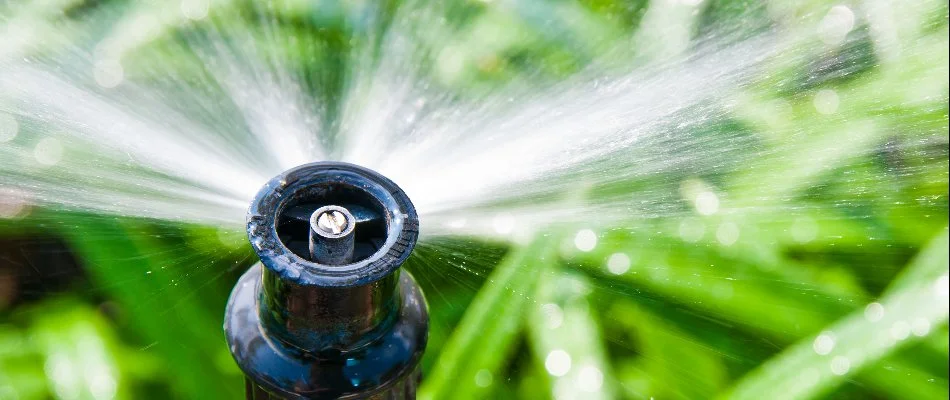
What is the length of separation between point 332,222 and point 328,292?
0.04 metres

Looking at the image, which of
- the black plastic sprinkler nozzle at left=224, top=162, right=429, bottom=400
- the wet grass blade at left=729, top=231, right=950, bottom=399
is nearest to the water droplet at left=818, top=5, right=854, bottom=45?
the wet grass blade at left=729, top=231, right=950, bottom=399

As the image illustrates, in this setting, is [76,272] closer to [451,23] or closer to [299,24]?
[299,24]

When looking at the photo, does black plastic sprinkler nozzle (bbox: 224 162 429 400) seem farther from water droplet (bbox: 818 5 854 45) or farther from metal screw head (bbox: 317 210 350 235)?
water droplet (bbox: 818 5 854 45)

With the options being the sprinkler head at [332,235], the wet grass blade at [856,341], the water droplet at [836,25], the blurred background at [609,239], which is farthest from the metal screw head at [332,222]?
the water droplet at [836,25]

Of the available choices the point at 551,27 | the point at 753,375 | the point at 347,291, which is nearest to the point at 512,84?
the point at 551,27

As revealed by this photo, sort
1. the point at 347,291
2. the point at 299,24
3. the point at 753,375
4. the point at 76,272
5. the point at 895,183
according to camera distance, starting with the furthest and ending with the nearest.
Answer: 1. the point at 299,24
2. the point at 895,183
3. the point at 76,272
4. the point at 753,375
5. the point at 347,291

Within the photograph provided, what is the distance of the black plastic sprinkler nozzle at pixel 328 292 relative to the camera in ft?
1.60

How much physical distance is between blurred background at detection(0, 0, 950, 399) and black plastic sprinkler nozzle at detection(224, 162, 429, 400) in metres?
0.34

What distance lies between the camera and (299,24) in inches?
49.5

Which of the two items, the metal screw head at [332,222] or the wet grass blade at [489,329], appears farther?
the wet grass blade at [489,329]

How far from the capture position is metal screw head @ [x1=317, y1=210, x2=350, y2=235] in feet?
1.63

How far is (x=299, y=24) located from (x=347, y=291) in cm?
83

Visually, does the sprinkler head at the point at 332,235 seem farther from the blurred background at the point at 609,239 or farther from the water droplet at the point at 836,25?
the water droplet at the point at 836,25

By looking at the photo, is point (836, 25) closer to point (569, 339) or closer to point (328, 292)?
point (569, 339)
